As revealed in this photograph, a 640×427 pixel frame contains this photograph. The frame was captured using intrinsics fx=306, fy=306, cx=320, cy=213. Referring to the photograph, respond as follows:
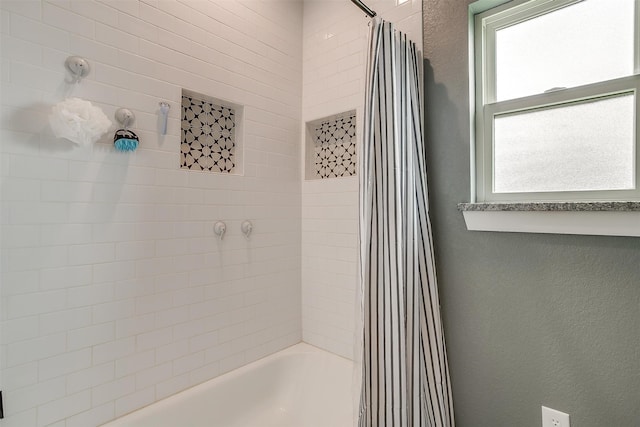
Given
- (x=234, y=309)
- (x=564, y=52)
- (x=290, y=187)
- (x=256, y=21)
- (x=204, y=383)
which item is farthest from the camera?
(x=290, y=187)

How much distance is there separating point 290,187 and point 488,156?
1.24m

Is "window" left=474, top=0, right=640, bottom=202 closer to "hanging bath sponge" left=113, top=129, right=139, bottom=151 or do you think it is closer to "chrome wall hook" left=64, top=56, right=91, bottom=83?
"hanging bath sponge" left=113, top=129, right=139, bottom=151

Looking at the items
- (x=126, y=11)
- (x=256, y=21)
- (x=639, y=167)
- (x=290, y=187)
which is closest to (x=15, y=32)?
(x=126, y=11)

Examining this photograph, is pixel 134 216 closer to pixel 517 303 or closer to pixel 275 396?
pixel 275 396

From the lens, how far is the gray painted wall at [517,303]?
3.67ft

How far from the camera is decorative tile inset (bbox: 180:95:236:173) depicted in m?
1.73

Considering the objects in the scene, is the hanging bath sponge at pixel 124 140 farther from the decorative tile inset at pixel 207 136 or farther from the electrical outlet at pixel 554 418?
the electrical outlet at pixel 554 418

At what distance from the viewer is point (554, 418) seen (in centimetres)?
122

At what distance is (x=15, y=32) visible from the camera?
3.76 feet

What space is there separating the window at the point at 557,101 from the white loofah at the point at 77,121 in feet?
5.50

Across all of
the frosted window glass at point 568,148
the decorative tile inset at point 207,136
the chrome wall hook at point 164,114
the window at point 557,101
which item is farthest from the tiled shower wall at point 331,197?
the chrome wall hook at point 164,114

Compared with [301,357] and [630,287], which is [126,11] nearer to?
[301,357]

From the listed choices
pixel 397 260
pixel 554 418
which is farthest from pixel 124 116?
pixel 554 418

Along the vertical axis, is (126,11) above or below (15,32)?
above
